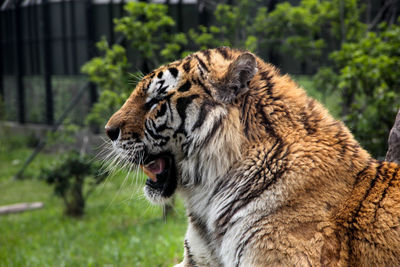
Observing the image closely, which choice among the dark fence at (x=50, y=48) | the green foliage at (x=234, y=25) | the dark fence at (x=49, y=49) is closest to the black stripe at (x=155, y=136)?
the green foliage at (x=234, y=25)

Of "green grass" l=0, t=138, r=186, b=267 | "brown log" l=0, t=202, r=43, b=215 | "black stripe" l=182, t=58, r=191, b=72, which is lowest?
"brown log" l=0, t=202, r=43, b=215

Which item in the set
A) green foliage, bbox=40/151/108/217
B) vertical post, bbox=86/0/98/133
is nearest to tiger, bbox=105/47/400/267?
green foliage, bbox=40/151/108/217

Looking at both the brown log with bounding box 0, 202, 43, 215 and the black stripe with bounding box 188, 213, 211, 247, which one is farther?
the brown log with bounding box 0, 202, 43, 215

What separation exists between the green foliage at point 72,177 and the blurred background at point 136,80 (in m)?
0.02

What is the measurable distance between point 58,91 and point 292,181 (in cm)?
1420

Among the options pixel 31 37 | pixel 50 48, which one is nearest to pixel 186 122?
pixel 50 48

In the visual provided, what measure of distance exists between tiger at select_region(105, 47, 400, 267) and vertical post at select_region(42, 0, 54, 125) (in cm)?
1369

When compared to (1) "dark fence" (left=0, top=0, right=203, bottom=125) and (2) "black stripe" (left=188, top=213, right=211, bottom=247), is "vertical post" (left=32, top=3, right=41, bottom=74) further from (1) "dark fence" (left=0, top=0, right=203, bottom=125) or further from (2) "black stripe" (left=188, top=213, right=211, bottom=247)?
(2) "black stripe" (left=188, top=213, right=211, bottom=247)

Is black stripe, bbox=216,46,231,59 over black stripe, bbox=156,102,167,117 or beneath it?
over

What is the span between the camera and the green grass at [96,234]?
6.00 metres

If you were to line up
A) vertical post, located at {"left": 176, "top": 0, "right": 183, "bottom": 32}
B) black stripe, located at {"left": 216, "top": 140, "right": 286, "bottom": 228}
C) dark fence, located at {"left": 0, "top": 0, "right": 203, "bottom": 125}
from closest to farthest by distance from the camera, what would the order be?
black stripe, located at {"left": 216, "top": 140, "right": 286, "bottom": 228} < vertical post, located at {"left": 176, "top": 0, "right": 183, "bottom": 32} < dark fence, located at {"left": 0, "top": 0, "right": 203, "bottom": 125}

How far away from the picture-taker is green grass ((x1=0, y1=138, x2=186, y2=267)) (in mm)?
Result: 5996

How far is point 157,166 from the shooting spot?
244cm

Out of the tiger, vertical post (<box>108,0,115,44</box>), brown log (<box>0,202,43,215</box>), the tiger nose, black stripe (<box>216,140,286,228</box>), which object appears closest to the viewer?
the tiger
